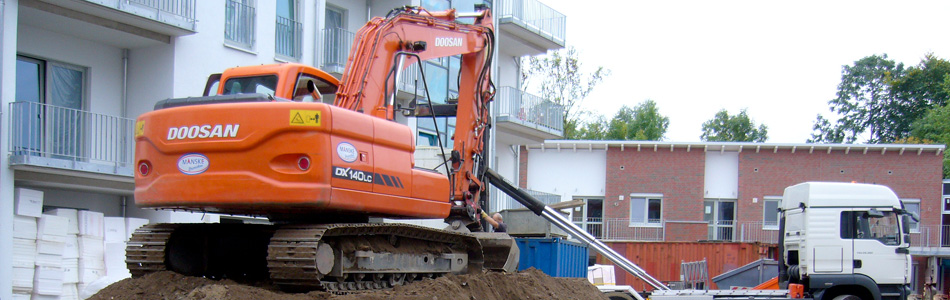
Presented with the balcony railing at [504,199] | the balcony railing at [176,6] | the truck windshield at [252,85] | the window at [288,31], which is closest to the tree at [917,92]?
the balcony railing at [504,199]

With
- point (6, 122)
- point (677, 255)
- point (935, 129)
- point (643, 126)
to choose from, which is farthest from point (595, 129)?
point (6, 122)

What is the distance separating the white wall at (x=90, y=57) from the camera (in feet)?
51.3

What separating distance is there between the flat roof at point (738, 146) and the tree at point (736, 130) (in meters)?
30.3

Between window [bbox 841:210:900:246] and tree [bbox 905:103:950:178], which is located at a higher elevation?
tree [bbox 905:103:950:178]

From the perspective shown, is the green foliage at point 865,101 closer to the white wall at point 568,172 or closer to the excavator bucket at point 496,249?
the white wall at point 568,172

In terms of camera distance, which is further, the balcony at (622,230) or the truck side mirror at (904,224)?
the balcony at (622,230)

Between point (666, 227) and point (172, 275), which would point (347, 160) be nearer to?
point (172, 275)

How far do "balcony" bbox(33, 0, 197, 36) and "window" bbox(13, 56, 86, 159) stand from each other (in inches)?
54.4

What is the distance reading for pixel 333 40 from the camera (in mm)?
21000

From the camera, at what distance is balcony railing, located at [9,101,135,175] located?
Result: 48.5 feet

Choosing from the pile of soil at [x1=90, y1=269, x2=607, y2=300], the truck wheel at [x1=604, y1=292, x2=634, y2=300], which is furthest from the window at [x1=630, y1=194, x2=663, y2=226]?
the pile of soil at [x1=90, y1=269, x2=607, y2=300]

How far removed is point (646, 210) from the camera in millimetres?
39844

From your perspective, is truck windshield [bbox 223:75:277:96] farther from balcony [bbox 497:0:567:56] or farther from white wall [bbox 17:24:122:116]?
balcony [bbox 497:0:567:56]

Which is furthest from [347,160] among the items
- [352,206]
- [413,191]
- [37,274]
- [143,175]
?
[37,274]
